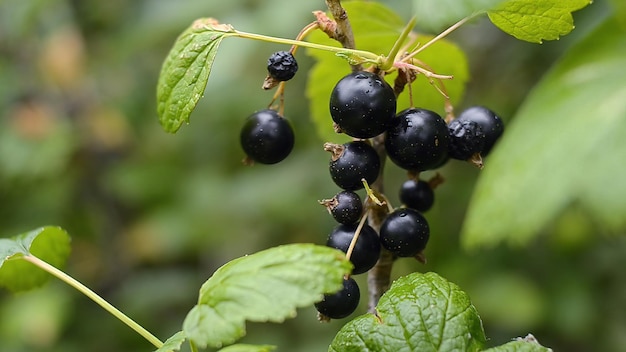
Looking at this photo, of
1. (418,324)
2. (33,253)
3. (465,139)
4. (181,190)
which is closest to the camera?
(418,324)

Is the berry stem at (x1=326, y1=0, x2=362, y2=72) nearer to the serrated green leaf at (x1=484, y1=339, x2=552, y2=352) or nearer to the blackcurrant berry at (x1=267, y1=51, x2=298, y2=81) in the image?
the blackcurrant berry at (x1=267, y1=51, x2=298, y2=81)

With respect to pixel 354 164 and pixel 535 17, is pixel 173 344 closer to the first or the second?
pixel 354 164

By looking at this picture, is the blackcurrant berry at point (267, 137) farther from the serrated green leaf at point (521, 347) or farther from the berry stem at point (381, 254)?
the serrated green leaf at point (521, 347)

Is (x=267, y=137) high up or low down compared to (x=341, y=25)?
down

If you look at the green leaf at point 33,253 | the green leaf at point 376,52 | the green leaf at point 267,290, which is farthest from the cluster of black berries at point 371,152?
the green leaf at point 33,253

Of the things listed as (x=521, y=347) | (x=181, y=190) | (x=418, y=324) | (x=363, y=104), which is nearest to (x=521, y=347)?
(x=521, y=347)

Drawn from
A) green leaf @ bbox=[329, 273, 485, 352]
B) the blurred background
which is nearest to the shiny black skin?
green leaf @ bbox=[329, 273, 485, 352]
